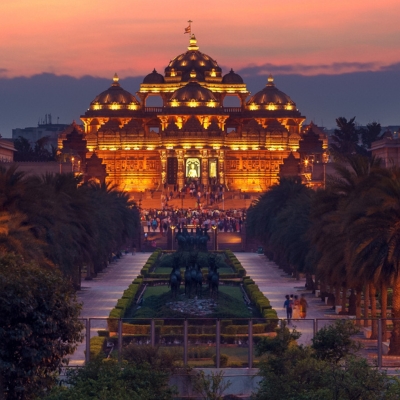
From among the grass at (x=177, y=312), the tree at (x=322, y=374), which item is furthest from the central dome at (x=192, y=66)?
the tree at (x=322, y=374)

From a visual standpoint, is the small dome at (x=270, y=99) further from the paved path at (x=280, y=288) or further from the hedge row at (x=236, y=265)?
the hedge row at (x=236, y=265)

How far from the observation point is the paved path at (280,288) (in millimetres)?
31742

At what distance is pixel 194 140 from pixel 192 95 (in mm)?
7523

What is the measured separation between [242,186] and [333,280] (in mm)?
107945

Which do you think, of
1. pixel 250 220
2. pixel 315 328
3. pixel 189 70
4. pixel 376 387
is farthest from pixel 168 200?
pixel 376 387

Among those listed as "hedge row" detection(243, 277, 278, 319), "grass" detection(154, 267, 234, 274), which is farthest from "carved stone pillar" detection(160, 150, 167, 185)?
"hedge row" detection(243, 277, 278, 319)

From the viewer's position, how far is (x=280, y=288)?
2331 inches

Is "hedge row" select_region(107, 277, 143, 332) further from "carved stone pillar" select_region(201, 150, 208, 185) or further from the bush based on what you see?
"carved stone pillar" select_region(201, 150, 208, 185)

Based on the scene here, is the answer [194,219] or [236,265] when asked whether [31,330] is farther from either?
[194,219]

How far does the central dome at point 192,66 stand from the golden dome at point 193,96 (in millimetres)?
10427

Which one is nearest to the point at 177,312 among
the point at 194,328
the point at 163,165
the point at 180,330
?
the point at 180,330

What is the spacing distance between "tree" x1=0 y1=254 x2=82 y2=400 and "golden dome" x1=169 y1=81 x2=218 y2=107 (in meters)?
132

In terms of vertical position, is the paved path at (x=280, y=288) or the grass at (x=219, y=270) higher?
the grass at (x=219, y=270)

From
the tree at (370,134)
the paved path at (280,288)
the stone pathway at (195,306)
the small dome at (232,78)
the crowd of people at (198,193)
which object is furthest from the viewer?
the tree at (370,134)
